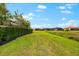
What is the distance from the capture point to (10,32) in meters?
9.80

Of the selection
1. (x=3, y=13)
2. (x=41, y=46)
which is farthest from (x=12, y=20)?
(x=41, y=46)

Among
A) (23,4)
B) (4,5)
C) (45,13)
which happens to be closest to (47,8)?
(45,13)

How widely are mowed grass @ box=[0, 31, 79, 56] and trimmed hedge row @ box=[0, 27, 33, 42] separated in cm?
30

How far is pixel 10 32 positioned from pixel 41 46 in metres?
1.48

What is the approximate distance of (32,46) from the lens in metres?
8.81

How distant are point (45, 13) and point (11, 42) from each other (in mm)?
1357

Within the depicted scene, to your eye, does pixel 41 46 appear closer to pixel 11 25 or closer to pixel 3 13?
pixel 11 25

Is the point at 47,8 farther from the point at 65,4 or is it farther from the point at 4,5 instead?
the point at 4,5

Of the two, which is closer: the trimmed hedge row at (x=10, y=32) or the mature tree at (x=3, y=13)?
the mature tree at (x=3, y=13)

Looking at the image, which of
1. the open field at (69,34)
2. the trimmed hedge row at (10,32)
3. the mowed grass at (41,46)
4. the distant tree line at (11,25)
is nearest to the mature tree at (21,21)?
the distant tree line at (11,25)

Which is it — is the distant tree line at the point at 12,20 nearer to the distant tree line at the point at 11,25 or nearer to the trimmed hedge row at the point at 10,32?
the distant tree line at the point at 11,25

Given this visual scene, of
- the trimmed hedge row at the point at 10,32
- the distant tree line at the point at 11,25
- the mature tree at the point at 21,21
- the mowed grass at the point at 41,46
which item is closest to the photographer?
the mowed grass at the point at 41,46

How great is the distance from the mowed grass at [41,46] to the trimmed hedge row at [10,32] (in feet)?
0.98

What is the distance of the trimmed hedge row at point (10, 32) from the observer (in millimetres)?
9281
